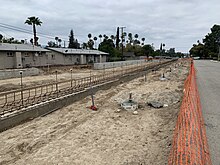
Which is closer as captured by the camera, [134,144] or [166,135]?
[134,144]

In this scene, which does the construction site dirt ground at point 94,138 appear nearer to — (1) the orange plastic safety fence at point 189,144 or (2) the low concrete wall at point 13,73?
(1) the orange plastic safety fence at point 189,144

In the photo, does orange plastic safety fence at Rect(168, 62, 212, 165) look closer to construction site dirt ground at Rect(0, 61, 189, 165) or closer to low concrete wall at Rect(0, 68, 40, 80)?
construction site dirt ground at Rect(0, 61, 189, 165)

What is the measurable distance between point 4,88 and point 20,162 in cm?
1012

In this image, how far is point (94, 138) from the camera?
5.26m

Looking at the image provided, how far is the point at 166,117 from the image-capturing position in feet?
22.0

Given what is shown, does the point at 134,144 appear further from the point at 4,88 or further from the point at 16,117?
the point at 4,88

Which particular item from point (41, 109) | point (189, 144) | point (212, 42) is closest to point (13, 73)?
point (41, 109)

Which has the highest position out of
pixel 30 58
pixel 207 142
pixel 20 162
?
pixel 30 58

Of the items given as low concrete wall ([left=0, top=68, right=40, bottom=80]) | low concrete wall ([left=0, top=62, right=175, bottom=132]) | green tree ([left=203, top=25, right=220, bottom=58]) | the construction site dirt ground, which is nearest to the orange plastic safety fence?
the construction site dirt ground

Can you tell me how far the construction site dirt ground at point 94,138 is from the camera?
421 centimetres

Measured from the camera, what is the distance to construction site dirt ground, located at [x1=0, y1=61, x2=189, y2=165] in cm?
421

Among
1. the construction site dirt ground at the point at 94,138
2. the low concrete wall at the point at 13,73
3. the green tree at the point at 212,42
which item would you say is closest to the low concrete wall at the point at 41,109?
the construction site dirt ground at the point at 94,138

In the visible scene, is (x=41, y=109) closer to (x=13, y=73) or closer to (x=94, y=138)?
(x=94, y=138)

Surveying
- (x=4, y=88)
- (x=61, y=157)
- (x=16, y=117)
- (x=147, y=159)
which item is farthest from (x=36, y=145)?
(x=4, y=88)
